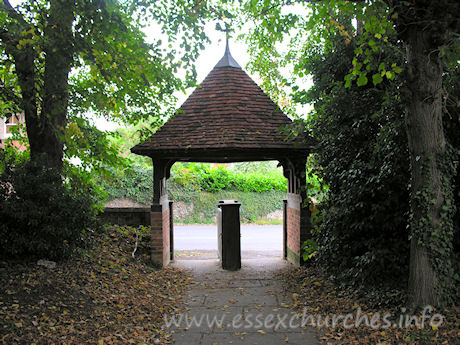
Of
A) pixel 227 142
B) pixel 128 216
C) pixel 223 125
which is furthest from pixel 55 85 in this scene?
pixel 128 216

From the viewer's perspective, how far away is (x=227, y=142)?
27.2ft

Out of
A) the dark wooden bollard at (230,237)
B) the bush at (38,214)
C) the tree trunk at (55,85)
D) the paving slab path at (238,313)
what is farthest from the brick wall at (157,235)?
the tree trunk at (55,85)

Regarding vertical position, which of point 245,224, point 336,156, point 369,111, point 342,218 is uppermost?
point 369,111

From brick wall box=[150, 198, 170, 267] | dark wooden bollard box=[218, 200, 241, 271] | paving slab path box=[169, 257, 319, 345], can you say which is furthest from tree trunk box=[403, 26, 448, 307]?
brick wall box=[150, 198, 170, 267]

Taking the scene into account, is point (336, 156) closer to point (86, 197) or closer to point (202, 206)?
point (86, 197)

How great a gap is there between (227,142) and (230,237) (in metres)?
2.35

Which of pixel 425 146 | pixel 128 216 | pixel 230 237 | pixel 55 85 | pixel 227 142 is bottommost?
pixel 230 237

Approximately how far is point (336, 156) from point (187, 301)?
3.67 metres

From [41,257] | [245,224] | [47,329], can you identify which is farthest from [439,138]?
[245,224]

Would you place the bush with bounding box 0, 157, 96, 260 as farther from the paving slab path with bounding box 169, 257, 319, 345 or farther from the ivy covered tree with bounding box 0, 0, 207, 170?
the paving slab path with bounding box 169, 257, 319, 345

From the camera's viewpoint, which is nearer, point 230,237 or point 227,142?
point 227,142

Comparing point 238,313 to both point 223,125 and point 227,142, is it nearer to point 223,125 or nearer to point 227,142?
point 227,142

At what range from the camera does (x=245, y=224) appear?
20234 millimetres

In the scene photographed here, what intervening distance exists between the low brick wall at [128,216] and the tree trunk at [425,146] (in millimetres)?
6975
